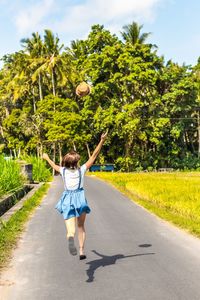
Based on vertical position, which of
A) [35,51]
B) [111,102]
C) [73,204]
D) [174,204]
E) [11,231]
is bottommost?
[11,231]

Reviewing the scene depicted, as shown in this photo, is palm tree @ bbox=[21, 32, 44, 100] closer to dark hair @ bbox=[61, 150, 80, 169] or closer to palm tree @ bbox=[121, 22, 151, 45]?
palm tree @ bbox=[121, 22, 151, 45]

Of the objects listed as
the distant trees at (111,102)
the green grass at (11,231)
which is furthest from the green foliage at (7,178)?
the distant trees at (111,102)

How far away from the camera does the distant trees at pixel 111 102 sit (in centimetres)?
5188

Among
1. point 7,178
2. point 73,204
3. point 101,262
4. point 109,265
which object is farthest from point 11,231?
point 7,178

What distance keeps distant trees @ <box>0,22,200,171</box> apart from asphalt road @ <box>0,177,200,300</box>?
4024 cm

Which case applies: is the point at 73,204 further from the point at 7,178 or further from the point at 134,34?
the point at 134,34

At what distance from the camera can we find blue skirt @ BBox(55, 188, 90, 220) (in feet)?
21.9

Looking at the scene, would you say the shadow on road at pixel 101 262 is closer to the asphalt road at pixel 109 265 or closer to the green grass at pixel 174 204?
the asphalt road at pixel 109 265

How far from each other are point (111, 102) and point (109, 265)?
47.2m

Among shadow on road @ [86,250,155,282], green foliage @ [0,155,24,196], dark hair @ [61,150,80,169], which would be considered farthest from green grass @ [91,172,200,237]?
green foliage @ [0,155,24,196]

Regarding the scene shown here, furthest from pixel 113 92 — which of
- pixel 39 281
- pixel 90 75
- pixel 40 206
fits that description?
pixel 39 281

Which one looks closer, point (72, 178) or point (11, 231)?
point (72, 178)

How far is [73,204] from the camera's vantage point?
6664 mm

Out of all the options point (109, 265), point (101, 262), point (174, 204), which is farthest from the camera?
point (174, 204)
